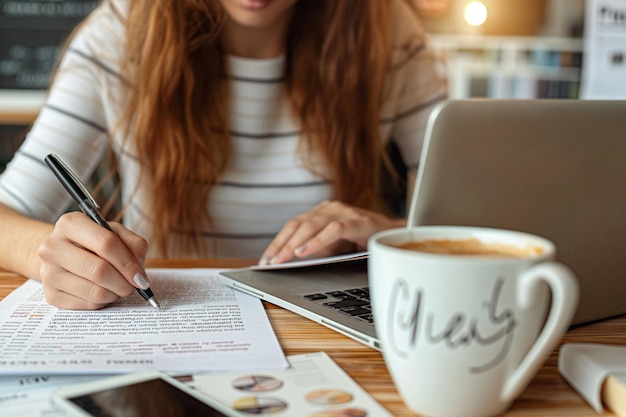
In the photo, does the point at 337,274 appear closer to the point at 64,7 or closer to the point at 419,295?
the point at 419,295

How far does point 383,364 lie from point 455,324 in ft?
0.45

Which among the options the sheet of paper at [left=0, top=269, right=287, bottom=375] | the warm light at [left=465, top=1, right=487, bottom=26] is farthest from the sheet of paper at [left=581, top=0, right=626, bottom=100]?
the sheet of paper at [left=0, top=269, right=287, bottom=375]

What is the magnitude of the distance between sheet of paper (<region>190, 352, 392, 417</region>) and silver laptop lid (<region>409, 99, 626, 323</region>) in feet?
0.42

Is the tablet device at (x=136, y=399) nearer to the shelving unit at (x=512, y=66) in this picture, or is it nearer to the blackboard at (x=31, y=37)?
the blackboard at (x=31, y=37)

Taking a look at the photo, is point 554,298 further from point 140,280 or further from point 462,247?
point 140,280

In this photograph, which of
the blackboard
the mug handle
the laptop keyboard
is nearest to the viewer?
the mug handle

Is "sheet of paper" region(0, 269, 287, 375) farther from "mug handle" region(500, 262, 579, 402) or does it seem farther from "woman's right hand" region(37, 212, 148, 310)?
"mug handle" region(500, 262, 579, 402)

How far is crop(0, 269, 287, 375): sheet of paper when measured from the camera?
51 centimetres

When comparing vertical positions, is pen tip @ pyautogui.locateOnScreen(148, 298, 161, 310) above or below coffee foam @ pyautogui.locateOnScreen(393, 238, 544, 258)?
below

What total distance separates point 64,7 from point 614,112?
9.35 ft

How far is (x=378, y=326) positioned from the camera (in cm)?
45

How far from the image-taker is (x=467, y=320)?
1.32 feet

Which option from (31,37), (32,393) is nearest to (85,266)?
(32,393)

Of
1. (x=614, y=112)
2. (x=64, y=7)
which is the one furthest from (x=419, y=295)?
(x=64, y=7)
